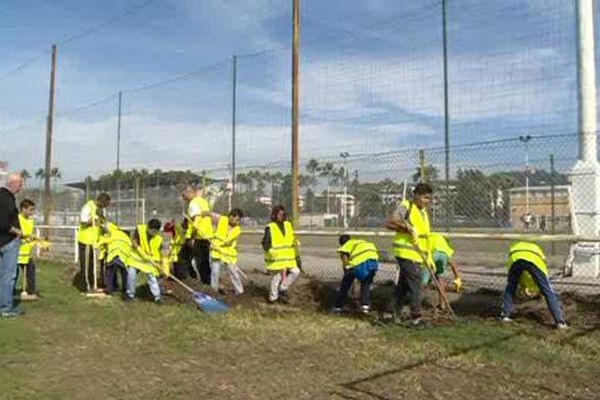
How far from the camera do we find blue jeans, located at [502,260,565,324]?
876cm

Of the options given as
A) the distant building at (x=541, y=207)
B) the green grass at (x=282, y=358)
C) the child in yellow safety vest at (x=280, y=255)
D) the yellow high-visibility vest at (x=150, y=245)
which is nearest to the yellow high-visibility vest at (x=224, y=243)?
the yellow high-visibility vest at (x=150, y=245)

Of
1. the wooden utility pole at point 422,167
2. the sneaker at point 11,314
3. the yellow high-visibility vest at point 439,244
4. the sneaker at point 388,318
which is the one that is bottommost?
the sneaker at point 11,314

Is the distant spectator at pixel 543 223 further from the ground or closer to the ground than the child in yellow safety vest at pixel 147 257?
further from the ground

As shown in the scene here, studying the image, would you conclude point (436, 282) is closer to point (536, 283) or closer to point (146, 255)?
point (536, 283)

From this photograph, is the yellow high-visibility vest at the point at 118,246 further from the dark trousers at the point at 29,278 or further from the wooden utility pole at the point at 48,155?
the wooden utility pole at the point at 48,155

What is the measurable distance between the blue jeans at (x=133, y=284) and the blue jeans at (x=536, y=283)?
5.61 meters

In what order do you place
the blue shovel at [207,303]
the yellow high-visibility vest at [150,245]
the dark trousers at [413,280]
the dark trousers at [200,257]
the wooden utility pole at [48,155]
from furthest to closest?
1. the wooden utility pole at [48,155]
2. the dark trousers at [200,257]
3. the yellow high-visibility vest at [150,245]
4. the blue shovel at [207,303]
5. the dark trousers at [413,280]

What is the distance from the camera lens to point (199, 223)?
12.6 m

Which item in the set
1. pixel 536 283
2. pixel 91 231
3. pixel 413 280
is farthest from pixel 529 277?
pixel 91 231

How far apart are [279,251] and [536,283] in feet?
13.5

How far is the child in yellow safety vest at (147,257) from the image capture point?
12141 millimetres

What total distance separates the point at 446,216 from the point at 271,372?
7.09 metres

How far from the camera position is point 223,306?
11141mm

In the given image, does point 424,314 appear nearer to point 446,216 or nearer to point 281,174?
point 446,216
